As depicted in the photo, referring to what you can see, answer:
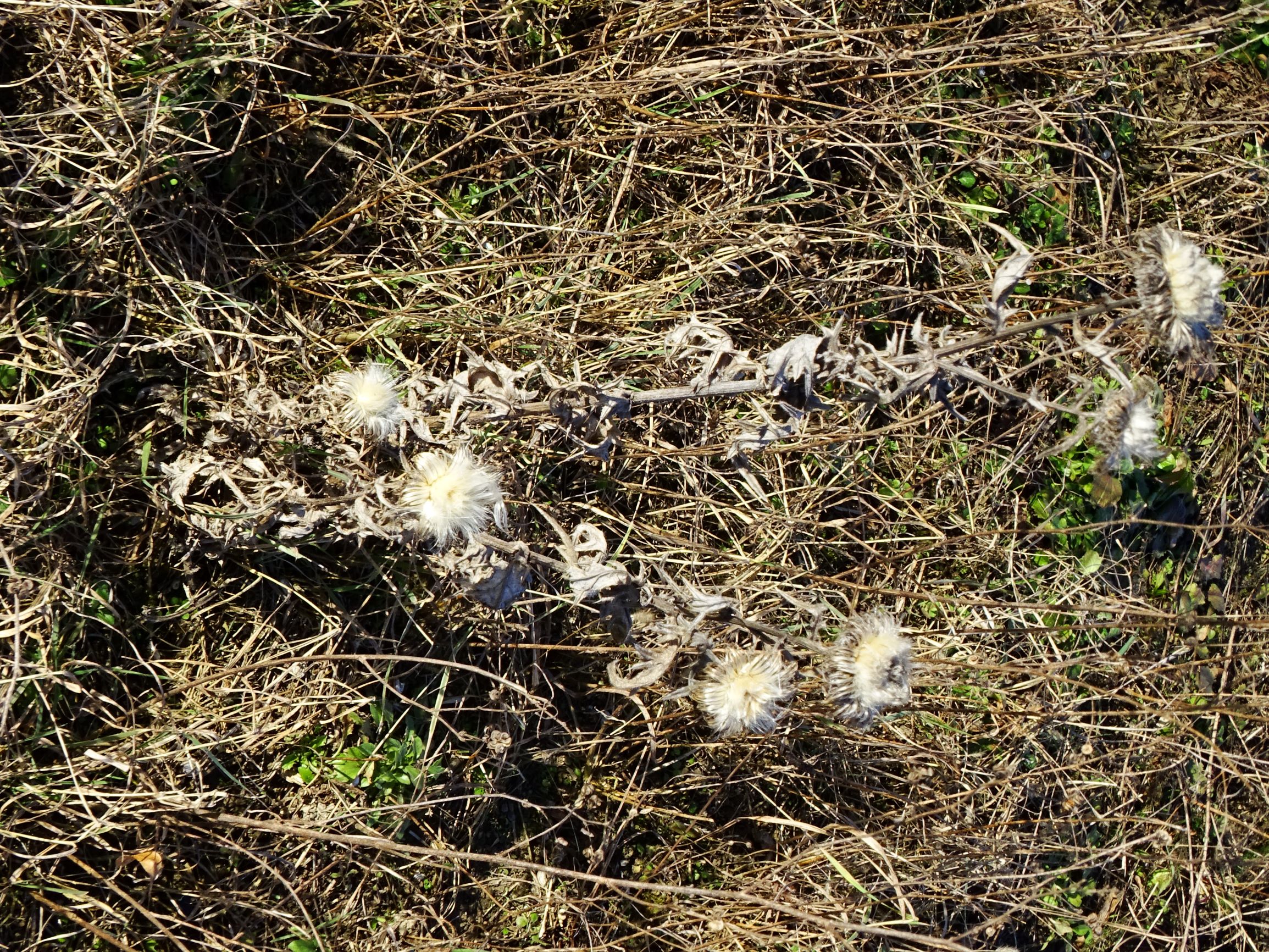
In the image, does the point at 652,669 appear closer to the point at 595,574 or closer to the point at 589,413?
the point at 595,574

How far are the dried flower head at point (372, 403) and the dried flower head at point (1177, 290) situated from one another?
1140 millimetres

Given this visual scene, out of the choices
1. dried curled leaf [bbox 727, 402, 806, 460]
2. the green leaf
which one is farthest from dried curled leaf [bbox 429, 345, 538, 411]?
the green leaf

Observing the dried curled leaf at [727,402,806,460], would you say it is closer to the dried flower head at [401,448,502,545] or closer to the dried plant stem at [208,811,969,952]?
the dried flower head at [401,448,502,545]

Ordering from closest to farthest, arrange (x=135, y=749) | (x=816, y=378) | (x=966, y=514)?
(x=816, y=378) → (x=135, y=749) → (x=966, y=514)

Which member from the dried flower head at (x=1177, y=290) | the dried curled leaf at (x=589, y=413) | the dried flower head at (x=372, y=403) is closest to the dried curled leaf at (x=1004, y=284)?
the dried flower head at (x=1177, y=290)

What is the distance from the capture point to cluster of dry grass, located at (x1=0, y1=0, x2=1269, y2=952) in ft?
6.55

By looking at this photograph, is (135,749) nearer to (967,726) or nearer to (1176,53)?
(967,726)

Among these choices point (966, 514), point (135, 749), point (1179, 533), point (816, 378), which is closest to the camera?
point (816, 378)

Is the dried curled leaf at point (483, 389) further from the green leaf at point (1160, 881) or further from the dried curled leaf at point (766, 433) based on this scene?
the green leaf at point (1160, 881)

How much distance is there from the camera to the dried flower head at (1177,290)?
4.49 feet

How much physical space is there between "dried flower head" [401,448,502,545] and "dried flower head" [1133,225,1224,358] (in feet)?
3.22

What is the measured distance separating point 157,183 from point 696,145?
1264mm

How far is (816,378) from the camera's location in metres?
1.58

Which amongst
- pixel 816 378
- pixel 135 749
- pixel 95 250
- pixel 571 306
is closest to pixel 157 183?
pixel 95 250
